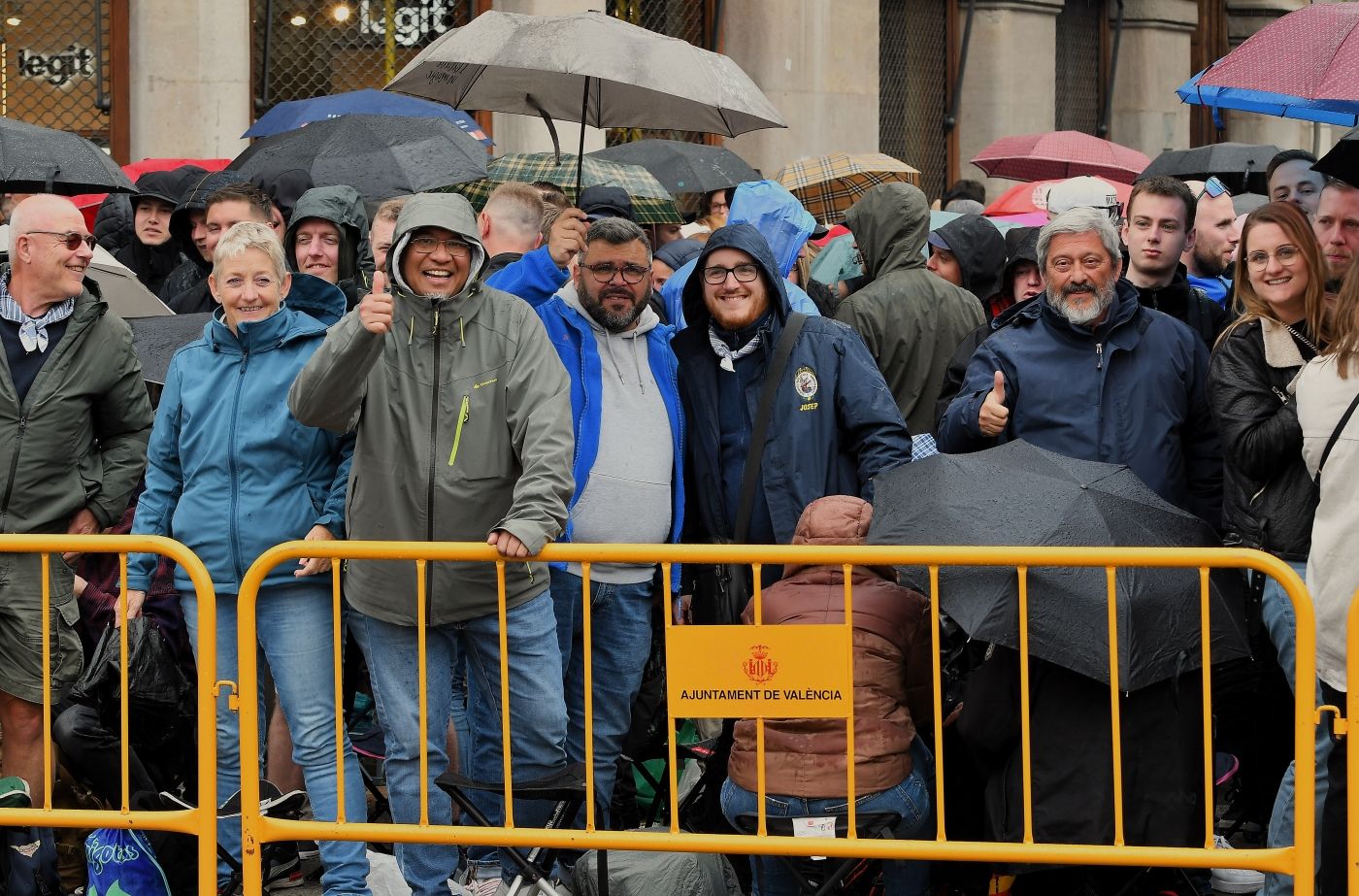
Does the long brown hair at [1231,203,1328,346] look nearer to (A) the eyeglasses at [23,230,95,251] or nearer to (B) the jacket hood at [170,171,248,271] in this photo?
(A) the eyeglasses at [23,230,95,251]

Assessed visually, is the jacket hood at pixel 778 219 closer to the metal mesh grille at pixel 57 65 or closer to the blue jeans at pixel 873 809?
the blue jeans at pixel 873 809

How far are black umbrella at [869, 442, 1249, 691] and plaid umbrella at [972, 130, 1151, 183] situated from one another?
894cm

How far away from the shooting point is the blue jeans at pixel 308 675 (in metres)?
5.90

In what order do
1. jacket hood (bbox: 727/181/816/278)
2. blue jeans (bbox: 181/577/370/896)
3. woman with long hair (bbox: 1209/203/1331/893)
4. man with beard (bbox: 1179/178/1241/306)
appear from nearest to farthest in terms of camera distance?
woman with long hair (bbox: 1209/203/1331/893) → blue jeans (bbox: 181/577/370/896) → jacket hood (bbox: 727/181/816/278) → man with beard (bbox: 1179/178/1241/306)

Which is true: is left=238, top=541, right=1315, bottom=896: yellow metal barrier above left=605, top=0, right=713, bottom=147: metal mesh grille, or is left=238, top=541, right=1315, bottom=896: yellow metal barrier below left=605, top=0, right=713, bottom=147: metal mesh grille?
below

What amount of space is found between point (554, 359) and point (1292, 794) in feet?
8.24

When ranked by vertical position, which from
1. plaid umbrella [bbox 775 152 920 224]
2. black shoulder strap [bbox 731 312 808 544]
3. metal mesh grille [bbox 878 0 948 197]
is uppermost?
metal mesh grille [bbox 878 0 948 197]

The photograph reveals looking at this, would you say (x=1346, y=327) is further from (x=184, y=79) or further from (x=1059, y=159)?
(x=184, y=79)

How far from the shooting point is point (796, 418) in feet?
21.2

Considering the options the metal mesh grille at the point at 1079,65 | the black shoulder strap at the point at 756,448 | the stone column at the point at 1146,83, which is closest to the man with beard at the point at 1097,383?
the black shoulder strap at the point at 756,448

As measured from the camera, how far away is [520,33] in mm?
7008

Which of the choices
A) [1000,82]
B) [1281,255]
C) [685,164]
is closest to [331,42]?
[685,164]

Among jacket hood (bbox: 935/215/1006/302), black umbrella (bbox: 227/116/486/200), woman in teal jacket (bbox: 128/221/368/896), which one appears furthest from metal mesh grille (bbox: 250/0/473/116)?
woman in teal jacket (bbox: 128/221/368/896)

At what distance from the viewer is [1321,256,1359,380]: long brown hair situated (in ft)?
18.0
